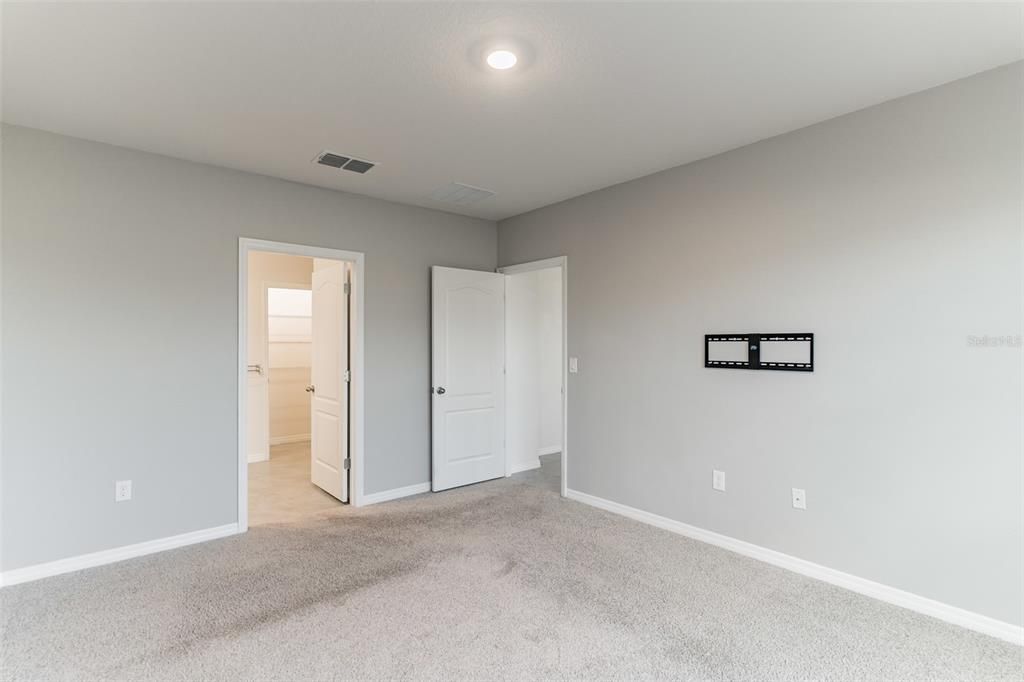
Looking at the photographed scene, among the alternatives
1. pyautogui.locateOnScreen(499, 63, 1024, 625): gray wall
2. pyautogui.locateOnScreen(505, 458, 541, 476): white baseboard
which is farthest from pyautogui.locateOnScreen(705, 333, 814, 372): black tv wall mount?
pyautogui.locateOnScreen(505, 458, 541, 476): white baseboard

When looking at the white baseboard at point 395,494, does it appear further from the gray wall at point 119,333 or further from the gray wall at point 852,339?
the gray wall at point 852,339

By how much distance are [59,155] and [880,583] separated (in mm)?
5119

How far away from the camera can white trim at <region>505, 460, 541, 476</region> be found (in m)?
5.19

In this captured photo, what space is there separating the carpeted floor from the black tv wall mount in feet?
3.88

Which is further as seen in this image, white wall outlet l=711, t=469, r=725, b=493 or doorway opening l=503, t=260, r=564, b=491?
doorway opening l=503, t=260, r=564, b=491

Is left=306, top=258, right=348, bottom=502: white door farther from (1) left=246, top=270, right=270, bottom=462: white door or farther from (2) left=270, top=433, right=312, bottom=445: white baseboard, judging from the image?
(2) left=270, top=433, right=312, bottom=445: white baseboard

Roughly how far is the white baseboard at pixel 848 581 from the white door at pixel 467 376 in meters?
1.54

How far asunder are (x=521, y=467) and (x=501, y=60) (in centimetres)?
404

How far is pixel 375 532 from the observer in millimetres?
3568

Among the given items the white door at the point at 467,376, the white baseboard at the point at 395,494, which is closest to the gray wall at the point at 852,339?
the white door at the point at 467,376

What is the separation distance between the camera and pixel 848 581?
2723 mm

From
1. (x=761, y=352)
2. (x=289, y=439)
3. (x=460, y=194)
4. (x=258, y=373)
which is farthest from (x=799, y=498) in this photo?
(x=289, y=439)

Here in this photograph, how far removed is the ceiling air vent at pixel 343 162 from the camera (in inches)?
132

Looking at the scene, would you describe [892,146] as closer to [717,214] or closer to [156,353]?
[717,214]
